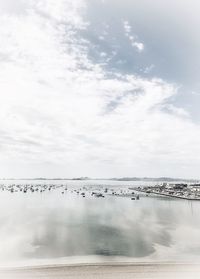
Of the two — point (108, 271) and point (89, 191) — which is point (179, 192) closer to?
point (89, 191)

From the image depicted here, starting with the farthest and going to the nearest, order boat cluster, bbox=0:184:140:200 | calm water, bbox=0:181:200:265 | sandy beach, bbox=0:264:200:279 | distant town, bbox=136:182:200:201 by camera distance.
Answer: boat cluster, bbox=0:184:140:200, distant town, bbox=136:182:200:201, calm water, bbox=0:181:200:265, sandy beach, bbox=0:264:200:279

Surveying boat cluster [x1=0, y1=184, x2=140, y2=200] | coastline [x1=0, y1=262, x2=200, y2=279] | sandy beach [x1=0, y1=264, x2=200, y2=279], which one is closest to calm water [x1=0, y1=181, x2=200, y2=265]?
coastline [x1=0, y1=262, x2=200, y2=279]

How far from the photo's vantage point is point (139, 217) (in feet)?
150

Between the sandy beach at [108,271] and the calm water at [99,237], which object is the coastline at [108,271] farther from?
the calm water at [99,237]

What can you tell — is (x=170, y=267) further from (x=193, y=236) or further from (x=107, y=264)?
(x=193, y=236)

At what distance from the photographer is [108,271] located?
19078mm

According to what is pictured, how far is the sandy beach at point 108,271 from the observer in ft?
58.5

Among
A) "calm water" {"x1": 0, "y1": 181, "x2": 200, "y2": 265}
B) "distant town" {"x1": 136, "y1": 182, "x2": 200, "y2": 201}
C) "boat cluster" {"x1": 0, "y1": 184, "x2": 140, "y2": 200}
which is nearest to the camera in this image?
"calm water" {"x1": 0, "y1": 181, "x2": 200, "y2": 265}

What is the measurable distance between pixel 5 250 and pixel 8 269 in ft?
20.6

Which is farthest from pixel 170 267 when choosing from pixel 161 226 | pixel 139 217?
pixel 139 217

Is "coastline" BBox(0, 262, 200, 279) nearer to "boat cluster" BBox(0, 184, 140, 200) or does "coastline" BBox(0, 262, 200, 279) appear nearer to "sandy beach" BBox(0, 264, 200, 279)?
"sandy beach" BBox(0, 264, 200, 279)

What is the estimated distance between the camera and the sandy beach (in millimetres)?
17844

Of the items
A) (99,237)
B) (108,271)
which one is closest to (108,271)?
(108,271)

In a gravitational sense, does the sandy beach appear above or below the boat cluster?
below
